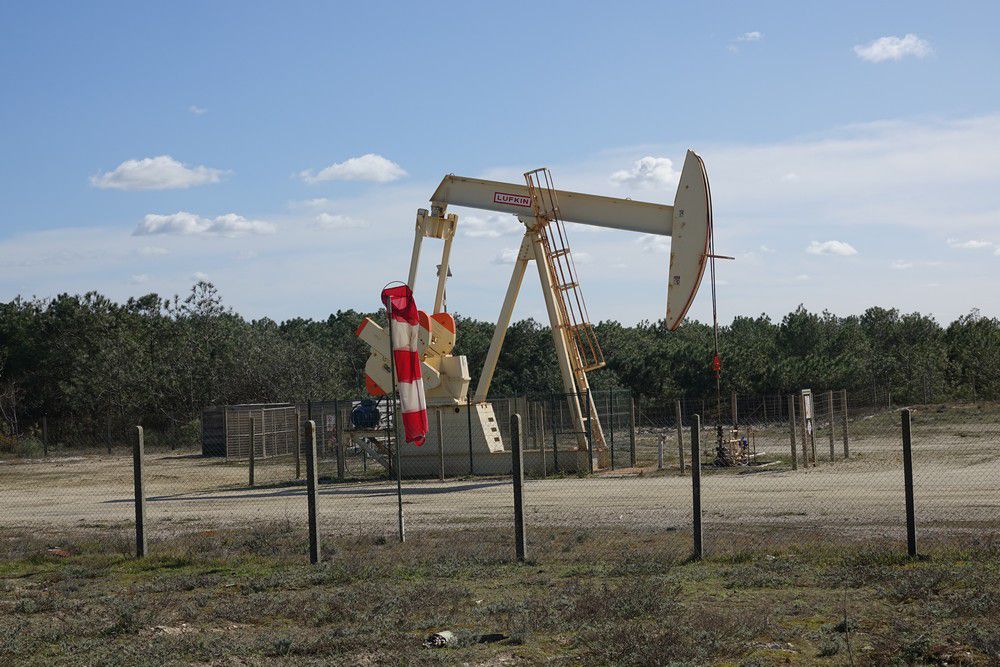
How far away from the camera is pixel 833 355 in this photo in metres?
57.8

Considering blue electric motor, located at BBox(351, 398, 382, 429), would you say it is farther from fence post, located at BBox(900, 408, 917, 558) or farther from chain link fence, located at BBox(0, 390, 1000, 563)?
fence post, located at BBox(900, 408, 917, 558)

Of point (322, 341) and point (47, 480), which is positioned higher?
point (322, 341)

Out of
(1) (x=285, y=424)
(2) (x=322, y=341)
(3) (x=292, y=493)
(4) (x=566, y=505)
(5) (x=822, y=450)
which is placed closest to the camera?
(4) (x=566, y=505)

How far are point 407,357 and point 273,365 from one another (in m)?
41.7

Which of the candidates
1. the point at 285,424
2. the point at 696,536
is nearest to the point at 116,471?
the point at 285,424

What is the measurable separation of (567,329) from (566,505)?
8409 millimetres

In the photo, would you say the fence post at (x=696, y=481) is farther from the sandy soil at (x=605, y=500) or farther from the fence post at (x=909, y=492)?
the sandy soil at (x=605, y=500)

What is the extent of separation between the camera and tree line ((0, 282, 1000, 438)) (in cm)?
5078

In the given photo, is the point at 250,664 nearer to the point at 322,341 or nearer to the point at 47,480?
the point at 47,480

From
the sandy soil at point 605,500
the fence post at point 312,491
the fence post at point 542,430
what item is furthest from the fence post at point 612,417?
the fence post at point 312,491

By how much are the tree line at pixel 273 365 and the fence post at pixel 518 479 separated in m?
33.9

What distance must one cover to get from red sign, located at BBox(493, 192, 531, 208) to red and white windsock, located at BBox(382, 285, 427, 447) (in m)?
12.4

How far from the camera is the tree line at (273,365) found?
167 feet

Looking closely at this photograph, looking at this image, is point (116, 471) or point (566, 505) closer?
point (566, 505)
